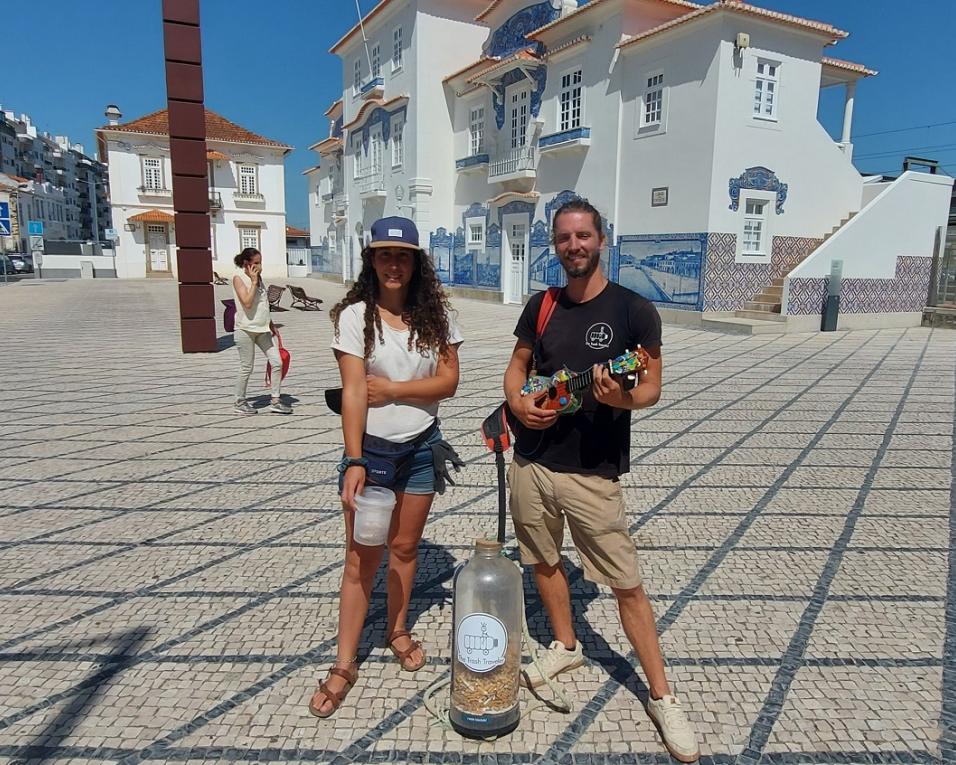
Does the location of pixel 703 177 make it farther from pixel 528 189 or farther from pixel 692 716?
pixel 692 716

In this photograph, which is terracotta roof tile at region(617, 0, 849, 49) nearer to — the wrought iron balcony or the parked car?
the wrought iron balcony

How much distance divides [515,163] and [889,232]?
1014 cm

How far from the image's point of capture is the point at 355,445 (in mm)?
2371

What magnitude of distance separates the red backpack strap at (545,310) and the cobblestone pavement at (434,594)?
51.9 inches

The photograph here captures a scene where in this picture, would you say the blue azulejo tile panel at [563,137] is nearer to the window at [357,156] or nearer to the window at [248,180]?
the window at [357,156]

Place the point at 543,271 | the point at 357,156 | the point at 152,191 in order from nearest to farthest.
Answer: the point at 543,271
the point at 357,156
the point at 152,191

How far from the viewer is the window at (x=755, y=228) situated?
15641 millimetres

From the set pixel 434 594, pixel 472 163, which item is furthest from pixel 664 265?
pixel 434 594

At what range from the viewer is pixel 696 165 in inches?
599

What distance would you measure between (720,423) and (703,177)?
10.0 metres

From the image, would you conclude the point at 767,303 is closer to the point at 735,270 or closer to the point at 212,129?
the point at 735,270

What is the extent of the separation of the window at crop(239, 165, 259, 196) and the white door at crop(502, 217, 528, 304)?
24654 mm

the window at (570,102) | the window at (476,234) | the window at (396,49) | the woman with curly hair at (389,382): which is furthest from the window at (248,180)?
the woman with curly hair at (389,382)

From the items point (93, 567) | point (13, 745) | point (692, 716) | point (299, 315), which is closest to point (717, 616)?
point (692, 716)
